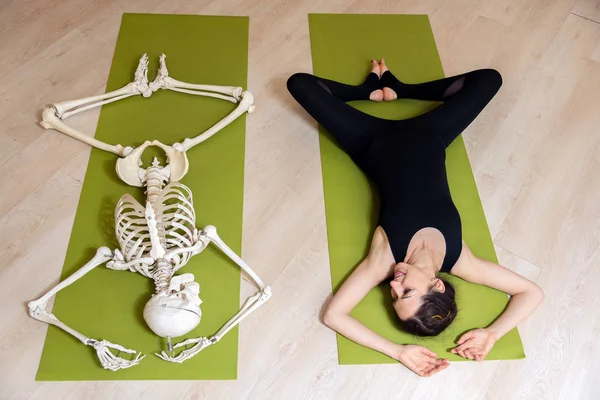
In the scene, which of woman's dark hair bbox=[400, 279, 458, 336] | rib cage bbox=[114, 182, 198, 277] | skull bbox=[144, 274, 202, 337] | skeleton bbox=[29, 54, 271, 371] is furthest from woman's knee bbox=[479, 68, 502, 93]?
skull bbox=[144, 274, 202, 337]

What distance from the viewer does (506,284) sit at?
186 cm

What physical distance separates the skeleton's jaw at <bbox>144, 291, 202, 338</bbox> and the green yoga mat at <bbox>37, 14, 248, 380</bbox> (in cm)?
27

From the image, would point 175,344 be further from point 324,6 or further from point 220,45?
point 324,6

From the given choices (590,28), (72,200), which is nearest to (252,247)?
(72,200)

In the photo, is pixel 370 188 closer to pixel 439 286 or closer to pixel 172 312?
pixel 439 286

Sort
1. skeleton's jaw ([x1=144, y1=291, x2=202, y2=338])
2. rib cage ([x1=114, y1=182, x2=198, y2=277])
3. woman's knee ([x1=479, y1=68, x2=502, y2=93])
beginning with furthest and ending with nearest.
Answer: woman's knee ([x1=479, y1=68, x2=502, y2=93]) → rib cage ([x1=114, y1=182, x2=198, y2=277]) → skeleton's jaw ([x1=144, y1=291, x2=202, y2=338])

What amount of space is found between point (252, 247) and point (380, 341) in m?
Result: 0.54

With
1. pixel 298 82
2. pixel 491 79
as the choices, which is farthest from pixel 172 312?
pixel 491 79

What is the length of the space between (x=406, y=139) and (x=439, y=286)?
540 mm

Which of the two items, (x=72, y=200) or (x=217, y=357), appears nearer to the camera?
(x=217, y=357)

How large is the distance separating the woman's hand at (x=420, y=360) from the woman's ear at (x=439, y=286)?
22 centimetres

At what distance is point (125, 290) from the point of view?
184 centimetres

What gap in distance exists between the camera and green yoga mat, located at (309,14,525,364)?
183cm

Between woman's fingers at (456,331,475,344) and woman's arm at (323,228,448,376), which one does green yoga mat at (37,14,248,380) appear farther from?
woman's fingers at (456,331,475,344)
